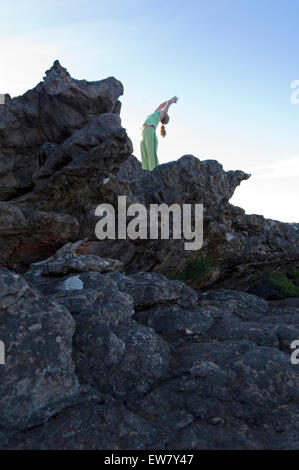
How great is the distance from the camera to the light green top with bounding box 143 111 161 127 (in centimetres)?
1984

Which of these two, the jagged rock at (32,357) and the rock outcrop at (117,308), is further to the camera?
the rock outcrop at (117,308)

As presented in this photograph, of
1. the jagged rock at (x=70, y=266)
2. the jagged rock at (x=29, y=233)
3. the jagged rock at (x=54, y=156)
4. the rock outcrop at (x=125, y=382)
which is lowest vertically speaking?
the rock outcrop at (x=125, y=382)

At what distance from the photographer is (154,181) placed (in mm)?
16391

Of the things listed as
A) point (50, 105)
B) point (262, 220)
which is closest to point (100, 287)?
point (50, 105)

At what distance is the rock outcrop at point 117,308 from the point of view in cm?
568

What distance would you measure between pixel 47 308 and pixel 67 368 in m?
1.12

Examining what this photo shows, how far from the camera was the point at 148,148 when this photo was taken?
2005 cm

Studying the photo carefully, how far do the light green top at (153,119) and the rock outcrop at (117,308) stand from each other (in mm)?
2947

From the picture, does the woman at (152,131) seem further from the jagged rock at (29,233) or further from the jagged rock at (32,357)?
the jagged rock at (32,357)

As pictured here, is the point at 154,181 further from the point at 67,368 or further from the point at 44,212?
the point at 67,368

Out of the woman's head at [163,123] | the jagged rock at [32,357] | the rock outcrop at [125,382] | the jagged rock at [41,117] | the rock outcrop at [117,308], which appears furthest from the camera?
the woman's head at [163,123]

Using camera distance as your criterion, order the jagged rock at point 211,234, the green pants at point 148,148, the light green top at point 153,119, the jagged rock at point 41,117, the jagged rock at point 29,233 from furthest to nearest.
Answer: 1. the light green top at point 153,119
2. the green pants at point 148,148
3. the jagged rock at point 211,234
4. the jagged rock at point 41,117
5. the jagged rock at point 29,233

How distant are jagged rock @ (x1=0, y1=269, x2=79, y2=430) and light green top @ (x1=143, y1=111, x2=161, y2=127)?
48.8ft

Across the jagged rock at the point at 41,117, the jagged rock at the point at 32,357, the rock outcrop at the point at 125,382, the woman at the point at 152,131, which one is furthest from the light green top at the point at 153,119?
the jagged rock at the point at 32,357
